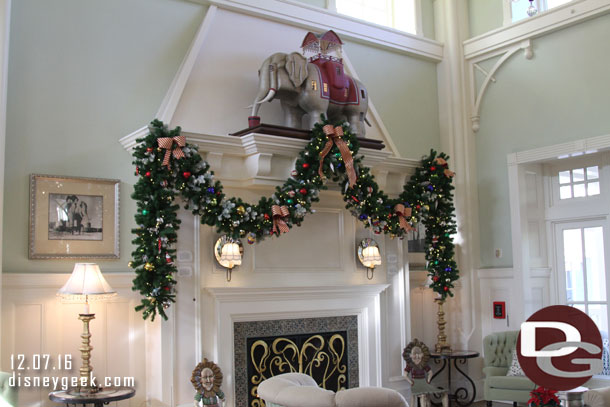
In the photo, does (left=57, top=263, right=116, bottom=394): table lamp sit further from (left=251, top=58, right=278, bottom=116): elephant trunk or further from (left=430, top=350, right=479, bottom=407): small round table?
(left=430, top=350, right=479, bottom=407): small round table

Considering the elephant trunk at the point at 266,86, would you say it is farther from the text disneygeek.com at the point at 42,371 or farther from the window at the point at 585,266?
the window at the point at 585,266

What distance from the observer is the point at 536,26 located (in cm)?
734

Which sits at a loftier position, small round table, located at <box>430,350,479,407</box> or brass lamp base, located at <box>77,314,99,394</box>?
brass lamp base, located at <box>77,314,99,394</box>

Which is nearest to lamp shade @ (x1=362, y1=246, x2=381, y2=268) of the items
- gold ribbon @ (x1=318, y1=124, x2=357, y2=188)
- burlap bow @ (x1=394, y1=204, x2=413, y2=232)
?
burlap bow @ (x1=394, y1=204, x2=413, y2=232)

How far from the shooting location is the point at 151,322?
18.9 ft

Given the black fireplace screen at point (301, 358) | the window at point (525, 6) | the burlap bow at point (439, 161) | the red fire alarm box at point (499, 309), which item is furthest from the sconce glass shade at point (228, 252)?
the window at point (525, 6)

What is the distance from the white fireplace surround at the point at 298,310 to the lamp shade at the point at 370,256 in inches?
9.1

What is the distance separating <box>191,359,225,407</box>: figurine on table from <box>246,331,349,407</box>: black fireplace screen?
44 cm

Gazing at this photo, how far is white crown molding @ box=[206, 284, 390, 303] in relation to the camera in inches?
231

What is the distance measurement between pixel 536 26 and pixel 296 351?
14.2 feet

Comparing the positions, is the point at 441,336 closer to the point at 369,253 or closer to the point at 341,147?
the point at 369,253

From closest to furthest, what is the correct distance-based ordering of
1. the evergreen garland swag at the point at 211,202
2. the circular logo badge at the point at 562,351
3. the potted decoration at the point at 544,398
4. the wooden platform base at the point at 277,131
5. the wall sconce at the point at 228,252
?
1. the circular logo badge at the point at 562,351
2. the potted decoration at the point at 544,398
3. the evergreen garland swag at the point at 211,202
4. the wall sconce at the point at 228,252
5. the wooden platform base at the point at 277,131

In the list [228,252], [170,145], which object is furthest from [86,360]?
[170,145]

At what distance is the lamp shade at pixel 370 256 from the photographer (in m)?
6.71
